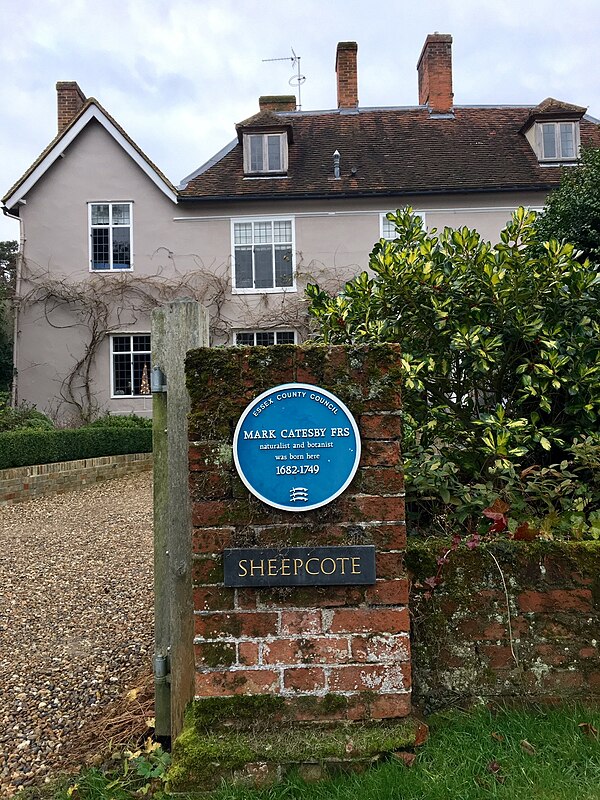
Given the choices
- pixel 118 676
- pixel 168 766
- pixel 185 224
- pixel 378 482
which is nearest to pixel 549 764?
pixel 378 482

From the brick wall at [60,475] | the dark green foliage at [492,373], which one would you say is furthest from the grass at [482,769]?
the brick wall at [60,475]

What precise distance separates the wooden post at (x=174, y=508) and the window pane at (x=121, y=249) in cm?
1575

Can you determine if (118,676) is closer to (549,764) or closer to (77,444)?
(549,764)

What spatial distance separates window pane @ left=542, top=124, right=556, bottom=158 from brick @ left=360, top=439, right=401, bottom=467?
18.2m

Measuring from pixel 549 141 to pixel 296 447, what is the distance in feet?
61.0

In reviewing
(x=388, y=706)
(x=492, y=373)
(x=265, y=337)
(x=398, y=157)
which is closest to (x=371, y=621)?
(x=388, y=706)

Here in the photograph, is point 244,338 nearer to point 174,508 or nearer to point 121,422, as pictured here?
point 121,422

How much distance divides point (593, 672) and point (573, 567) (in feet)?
1.45

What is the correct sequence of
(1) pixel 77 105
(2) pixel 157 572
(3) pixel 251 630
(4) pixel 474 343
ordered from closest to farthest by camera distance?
(3) pixel 251 630, (2) pixel 157 572, (4) pixel 474 343, (1) pixel 77 105

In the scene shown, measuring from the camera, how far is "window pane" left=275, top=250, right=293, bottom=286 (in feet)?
57.1

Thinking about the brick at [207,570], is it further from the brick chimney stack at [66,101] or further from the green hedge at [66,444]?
the brick chimney stack at [66,101]

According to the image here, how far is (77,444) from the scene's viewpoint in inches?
480

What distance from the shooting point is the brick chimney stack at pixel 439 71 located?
20.1 meters

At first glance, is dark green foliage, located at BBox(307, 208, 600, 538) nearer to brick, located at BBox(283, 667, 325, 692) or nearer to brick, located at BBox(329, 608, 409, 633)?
brick, located at BBox(329, 608, 409, 633)
